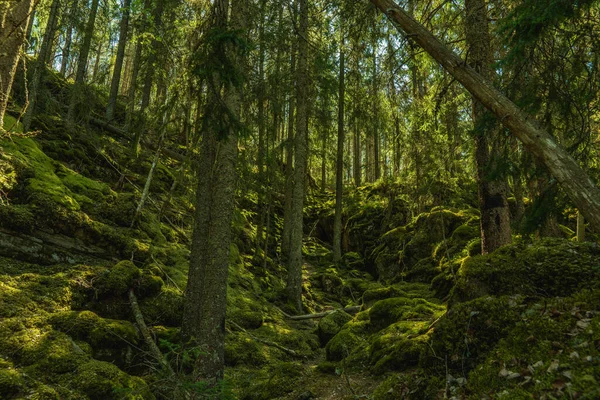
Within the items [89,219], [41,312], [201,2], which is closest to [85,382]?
[41,312]

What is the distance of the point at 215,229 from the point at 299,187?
6691mm

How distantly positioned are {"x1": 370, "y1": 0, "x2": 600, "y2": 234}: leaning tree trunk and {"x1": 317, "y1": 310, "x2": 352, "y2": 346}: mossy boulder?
6425mm

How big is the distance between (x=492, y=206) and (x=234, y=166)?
16.5 feet

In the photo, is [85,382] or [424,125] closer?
[85,382]

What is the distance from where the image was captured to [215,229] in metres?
5.70

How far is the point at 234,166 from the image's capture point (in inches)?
233

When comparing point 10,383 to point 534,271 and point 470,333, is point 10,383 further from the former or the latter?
point 534,271

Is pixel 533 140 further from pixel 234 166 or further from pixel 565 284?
pixel 234 166

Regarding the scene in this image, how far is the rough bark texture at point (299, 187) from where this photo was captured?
11.9m

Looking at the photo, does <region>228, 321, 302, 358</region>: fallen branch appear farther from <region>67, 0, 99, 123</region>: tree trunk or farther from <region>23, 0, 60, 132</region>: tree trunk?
<region>67, 0, 99, 123</region>: tree trunk

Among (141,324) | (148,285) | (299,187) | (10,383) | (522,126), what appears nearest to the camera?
(10,383)

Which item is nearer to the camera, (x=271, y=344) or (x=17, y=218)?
(x=17, y=218)

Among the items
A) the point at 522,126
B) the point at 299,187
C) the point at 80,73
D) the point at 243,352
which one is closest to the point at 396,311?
the point at 243,352

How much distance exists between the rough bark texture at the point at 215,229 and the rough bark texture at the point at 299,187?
221 inches
